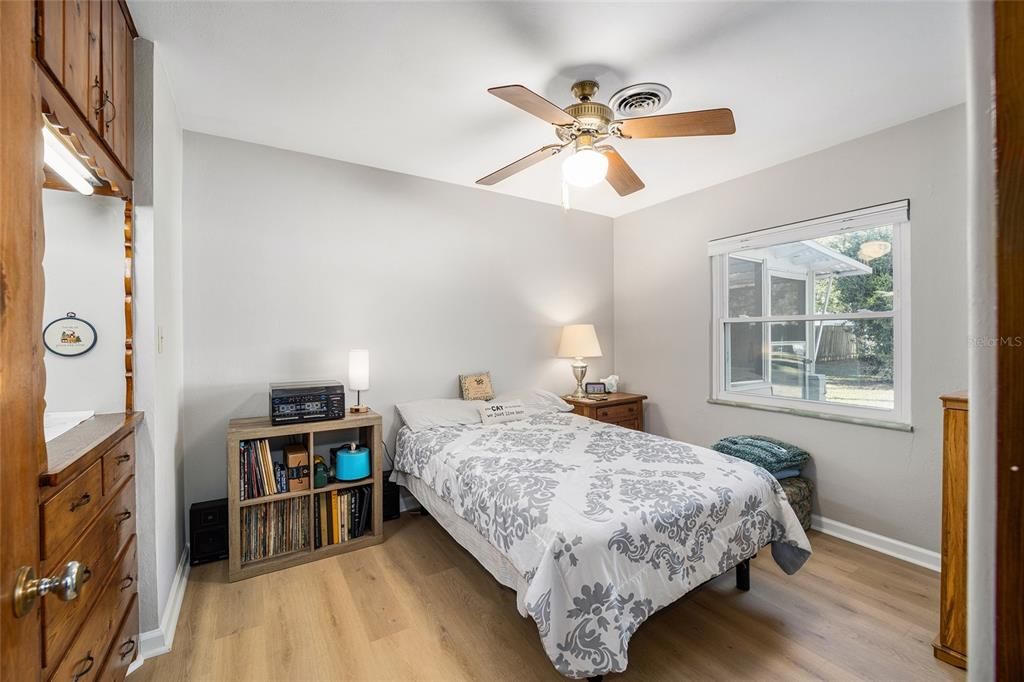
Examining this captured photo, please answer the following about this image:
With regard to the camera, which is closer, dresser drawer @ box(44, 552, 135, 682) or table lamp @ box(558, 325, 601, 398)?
dresser drawer @ box(44, 552, 135, 682)

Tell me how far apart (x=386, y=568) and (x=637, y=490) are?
1507 millimetres

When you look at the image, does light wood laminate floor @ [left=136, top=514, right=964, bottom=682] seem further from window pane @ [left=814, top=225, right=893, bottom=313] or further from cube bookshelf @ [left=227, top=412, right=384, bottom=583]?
window pane @ [left=814, top=225, right=893, bottom=313]

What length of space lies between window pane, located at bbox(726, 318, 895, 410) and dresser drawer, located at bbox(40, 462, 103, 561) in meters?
3.71

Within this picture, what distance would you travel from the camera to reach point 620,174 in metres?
2.44

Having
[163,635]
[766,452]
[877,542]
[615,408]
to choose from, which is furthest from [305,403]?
[877,542]

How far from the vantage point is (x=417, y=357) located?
337 cm

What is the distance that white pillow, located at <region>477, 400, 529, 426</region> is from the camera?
314cm

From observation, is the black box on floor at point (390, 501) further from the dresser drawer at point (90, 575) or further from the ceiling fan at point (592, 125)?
the ceiling fan at point (592, 125)

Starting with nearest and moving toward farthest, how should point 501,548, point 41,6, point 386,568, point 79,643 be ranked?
point 41,6
point 79,643
point 501,548
point 386,568

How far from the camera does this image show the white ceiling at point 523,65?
1690 millimetres

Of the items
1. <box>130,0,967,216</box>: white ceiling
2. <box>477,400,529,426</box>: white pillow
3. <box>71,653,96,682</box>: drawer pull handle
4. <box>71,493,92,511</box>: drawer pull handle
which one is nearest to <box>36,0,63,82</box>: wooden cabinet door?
<box>130,0,967,216</box>: white ceiling

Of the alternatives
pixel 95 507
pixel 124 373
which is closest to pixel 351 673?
pixel 95 507

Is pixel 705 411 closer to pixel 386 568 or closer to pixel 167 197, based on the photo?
pixel 386 568

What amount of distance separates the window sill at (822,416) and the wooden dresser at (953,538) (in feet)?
2.88
